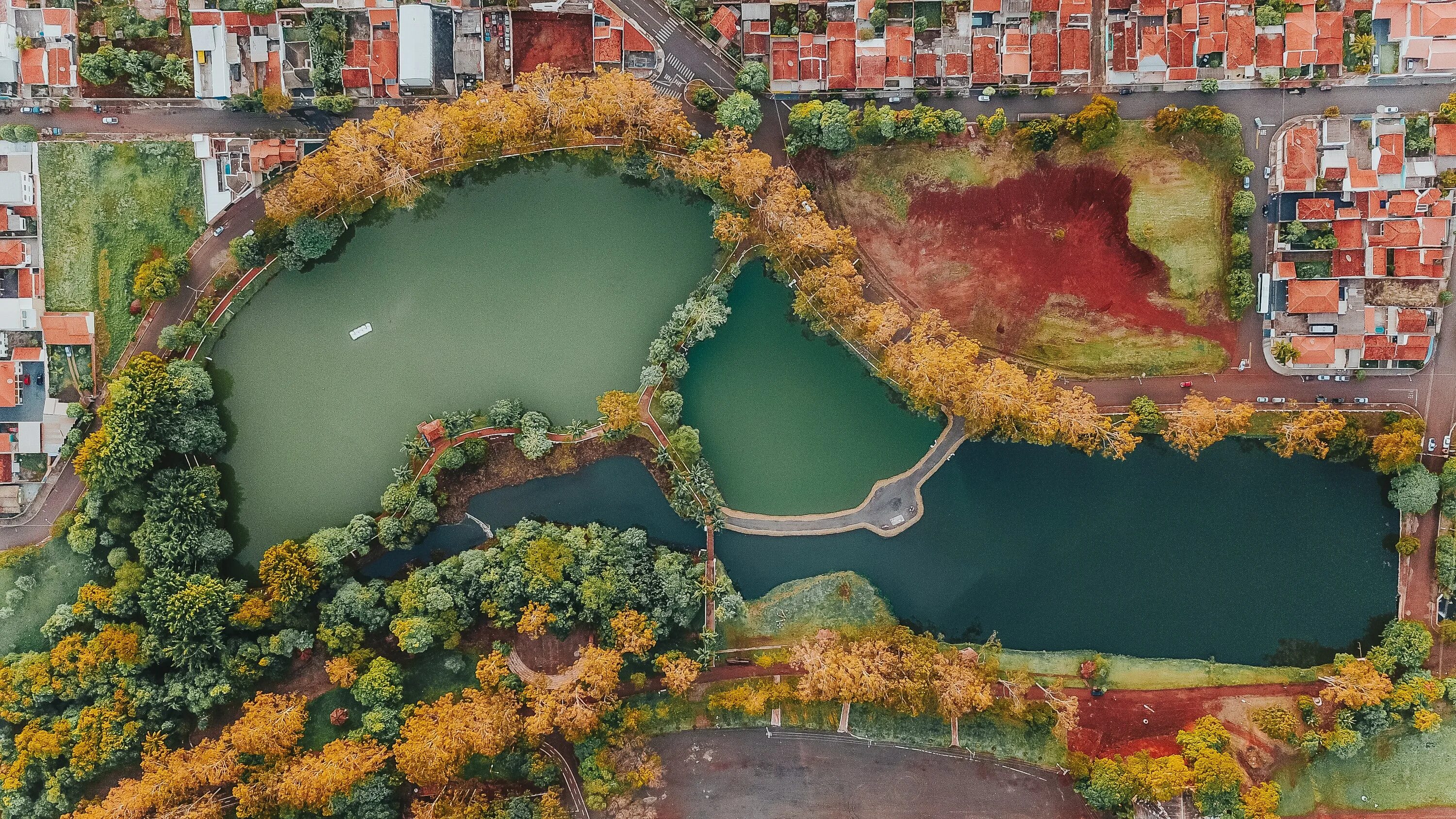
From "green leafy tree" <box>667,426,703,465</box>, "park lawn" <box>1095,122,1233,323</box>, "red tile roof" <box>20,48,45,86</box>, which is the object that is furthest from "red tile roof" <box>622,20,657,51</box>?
"red tile roof" <box>20,48,45,86</box>

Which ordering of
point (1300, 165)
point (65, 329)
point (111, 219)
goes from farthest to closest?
point (111, 219), point (65, 329), point (1300, 165)

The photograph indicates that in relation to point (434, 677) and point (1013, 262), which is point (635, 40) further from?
point (434, 677)

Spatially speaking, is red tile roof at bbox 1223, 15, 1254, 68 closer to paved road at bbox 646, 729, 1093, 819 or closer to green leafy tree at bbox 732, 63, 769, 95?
green leafy tree at bbox 732, 63, 769, 95

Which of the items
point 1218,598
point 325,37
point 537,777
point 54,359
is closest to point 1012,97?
point 1218,598

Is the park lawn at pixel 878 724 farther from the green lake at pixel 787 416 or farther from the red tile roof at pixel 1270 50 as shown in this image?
the red tile roof at pixel 1270 50

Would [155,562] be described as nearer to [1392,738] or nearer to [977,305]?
[977,305]

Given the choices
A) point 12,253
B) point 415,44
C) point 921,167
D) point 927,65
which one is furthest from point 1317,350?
point 12,253

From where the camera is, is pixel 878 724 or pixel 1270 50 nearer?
pixel 1270 50
